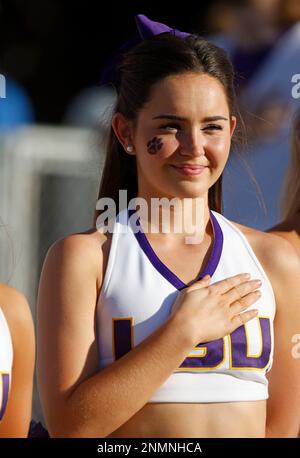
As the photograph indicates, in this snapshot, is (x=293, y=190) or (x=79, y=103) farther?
(x=79, y=103)

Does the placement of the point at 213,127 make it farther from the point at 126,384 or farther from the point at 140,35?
the point at 126,384

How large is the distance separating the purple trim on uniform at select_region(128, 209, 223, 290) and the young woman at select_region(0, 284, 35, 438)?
346 mm

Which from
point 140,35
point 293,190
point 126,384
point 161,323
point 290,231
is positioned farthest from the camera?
point 293,190

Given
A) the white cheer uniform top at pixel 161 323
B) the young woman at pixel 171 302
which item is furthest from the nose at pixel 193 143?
the white cheer uniform top at pixel 161 323

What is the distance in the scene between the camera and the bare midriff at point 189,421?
7.03 feet

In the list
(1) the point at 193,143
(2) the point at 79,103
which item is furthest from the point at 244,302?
(2) the point at 79,103

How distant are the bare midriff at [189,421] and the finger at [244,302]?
0.23 metres

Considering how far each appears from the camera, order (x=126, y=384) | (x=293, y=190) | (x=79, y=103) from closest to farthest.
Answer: (x=126, y=384) < (x=293, y=190) < (x=79, y=103)

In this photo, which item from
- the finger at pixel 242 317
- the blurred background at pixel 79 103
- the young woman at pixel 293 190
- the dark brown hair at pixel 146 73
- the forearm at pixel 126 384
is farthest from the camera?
the blurred background at pixel 79 103

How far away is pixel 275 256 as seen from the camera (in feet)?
7.87

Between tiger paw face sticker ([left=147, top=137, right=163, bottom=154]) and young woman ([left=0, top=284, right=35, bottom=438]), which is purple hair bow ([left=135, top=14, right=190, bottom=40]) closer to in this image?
tiger paw face sticker ([left=147, top=137, right=163, bottom=154])

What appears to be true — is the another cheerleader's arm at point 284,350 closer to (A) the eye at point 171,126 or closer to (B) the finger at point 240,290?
(B) the finger at point 240,290

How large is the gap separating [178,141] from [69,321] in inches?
20.8

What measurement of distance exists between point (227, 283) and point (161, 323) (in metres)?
0.20
